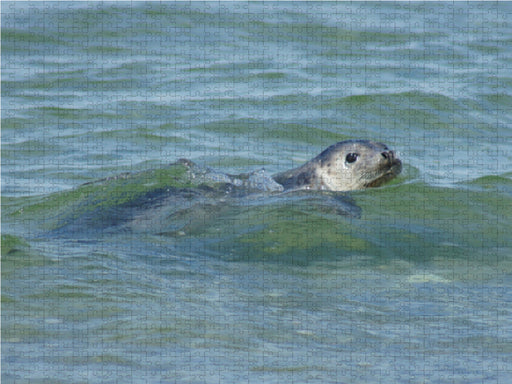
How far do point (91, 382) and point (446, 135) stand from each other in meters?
8.20

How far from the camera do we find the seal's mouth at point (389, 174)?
789cm

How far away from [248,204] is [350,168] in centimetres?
109

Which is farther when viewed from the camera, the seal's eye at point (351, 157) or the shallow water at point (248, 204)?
the seal's eye at point (351, 157)

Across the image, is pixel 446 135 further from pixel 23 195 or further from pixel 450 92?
pixel 23 195

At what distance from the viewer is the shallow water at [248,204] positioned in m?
4.51

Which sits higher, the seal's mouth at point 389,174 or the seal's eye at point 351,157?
the seal's eye at point 351,157

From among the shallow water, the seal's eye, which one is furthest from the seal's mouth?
the seal's eye

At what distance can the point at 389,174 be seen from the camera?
800 centimetres

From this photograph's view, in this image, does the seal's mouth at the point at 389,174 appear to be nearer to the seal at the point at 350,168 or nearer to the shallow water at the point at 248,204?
the seal at the point at 350,168

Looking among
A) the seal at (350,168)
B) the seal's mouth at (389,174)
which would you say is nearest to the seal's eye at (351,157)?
the seal at (350,168)

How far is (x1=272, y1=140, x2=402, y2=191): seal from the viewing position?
7875mm

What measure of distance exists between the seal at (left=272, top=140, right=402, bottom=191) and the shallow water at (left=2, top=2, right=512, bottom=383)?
0.58ft

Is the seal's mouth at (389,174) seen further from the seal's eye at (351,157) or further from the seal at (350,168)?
the seal's eye at (351,157)

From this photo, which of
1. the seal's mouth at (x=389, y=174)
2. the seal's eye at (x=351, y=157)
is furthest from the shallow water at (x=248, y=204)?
the seal's eye at (x=351, y=157)
